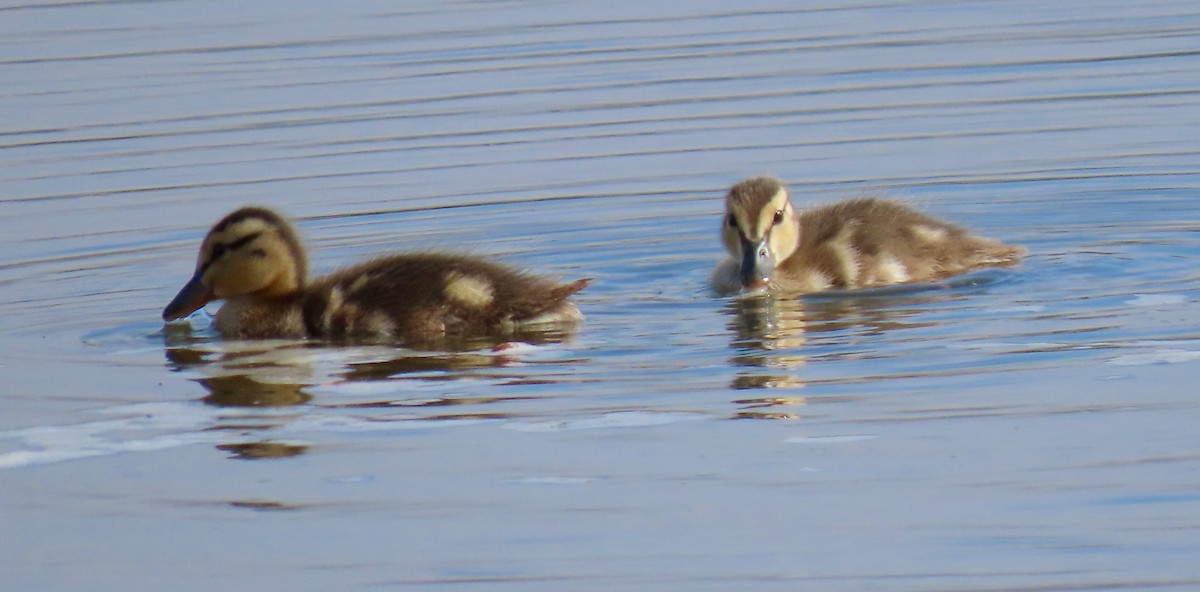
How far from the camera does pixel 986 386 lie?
634 centimetres

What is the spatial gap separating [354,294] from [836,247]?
199 centimetres

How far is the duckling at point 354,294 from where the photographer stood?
7.73 m

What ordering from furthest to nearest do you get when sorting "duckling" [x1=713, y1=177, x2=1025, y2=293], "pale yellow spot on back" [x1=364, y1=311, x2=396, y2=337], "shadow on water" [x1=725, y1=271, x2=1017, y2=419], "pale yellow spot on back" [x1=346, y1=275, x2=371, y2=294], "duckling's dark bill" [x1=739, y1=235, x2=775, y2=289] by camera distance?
1. "duckling" [x1=713, y1=177, x2=1025, y2=293]
2. "duckling's dark bill" [x1=739, y1=235, x2=775, y2=289]
3. "pale yellow spot on back" [x1=346, y1=275, x2=371, y2=294]
4. "pale yellow spot on back" [x1=364, y1=311, x2=396, y2=337]
5. "shadow on water" [x1=725, y1=271, x2=1017, y2=419]

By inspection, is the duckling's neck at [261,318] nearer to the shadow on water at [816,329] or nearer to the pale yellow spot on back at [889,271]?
the shadow on water at [816,329]

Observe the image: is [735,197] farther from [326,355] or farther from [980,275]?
[326,355]

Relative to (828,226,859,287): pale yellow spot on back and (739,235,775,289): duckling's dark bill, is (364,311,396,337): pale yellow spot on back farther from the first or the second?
(828,226,859,287): pale yellow spot on back

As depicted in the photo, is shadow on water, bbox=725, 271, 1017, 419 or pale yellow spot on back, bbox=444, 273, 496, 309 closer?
shadow on water, bbox=725, 271, 1017, 419

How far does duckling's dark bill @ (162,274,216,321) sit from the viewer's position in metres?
8.16

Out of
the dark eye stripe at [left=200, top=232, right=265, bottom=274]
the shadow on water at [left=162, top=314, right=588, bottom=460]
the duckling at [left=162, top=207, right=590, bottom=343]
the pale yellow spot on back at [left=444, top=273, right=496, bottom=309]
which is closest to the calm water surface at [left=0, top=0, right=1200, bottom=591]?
the shadow on water at [left=162, top=314, right=588, bottom=460]

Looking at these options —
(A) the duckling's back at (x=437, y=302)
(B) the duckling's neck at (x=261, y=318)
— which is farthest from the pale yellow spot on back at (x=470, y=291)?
(B) the duckling's neck at (x=261, y=318)

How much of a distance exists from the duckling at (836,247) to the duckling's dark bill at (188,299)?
1938mm

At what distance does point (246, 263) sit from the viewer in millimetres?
8062

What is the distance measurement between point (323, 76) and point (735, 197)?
5993 millimetres

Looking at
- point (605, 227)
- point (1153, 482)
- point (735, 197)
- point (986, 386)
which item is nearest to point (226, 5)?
point (605, 227)
